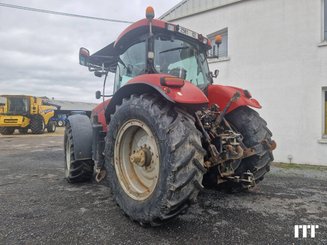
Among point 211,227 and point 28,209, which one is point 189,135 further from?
point 28,209

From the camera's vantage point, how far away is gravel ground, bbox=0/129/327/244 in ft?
7.72

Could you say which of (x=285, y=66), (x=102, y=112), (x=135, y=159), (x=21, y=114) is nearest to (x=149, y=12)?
(x=135, y=159)

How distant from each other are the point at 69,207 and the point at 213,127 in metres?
2.05

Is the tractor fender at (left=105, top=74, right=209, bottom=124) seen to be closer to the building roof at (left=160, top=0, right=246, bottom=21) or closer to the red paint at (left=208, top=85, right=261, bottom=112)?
the red paint at (left=208, top=85, right=261, bottom=112)

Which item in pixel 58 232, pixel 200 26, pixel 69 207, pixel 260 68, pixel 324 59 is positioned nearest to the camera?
pixel 58 232

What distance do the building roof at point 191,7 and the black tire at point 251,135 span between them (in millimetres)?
5497

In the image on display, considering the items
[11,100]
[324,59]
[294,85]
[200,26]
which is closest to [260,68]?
[294,85]

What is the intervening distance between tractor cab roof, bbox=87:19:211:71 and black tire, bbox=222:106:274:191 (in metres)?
1.18

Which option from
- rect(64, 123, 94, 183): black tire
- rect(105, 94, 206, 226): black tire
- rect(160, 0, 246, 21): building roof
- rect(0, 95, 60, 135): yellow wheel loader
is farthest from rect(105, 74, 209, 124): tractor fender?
rect(0, 95, 60, 135): yellow wheel loader

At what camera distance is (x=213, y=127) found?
2.97m

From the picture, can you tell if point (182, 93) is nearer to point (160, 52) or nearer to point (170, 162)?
point (170, 162)

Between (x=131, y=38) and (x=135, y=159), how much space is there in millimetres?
1701

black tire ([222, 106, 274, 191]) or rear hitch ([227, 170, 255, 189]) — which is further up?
black tire ([222, 106, 274, 191])

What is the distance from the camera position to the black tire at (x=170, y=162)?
221cm
